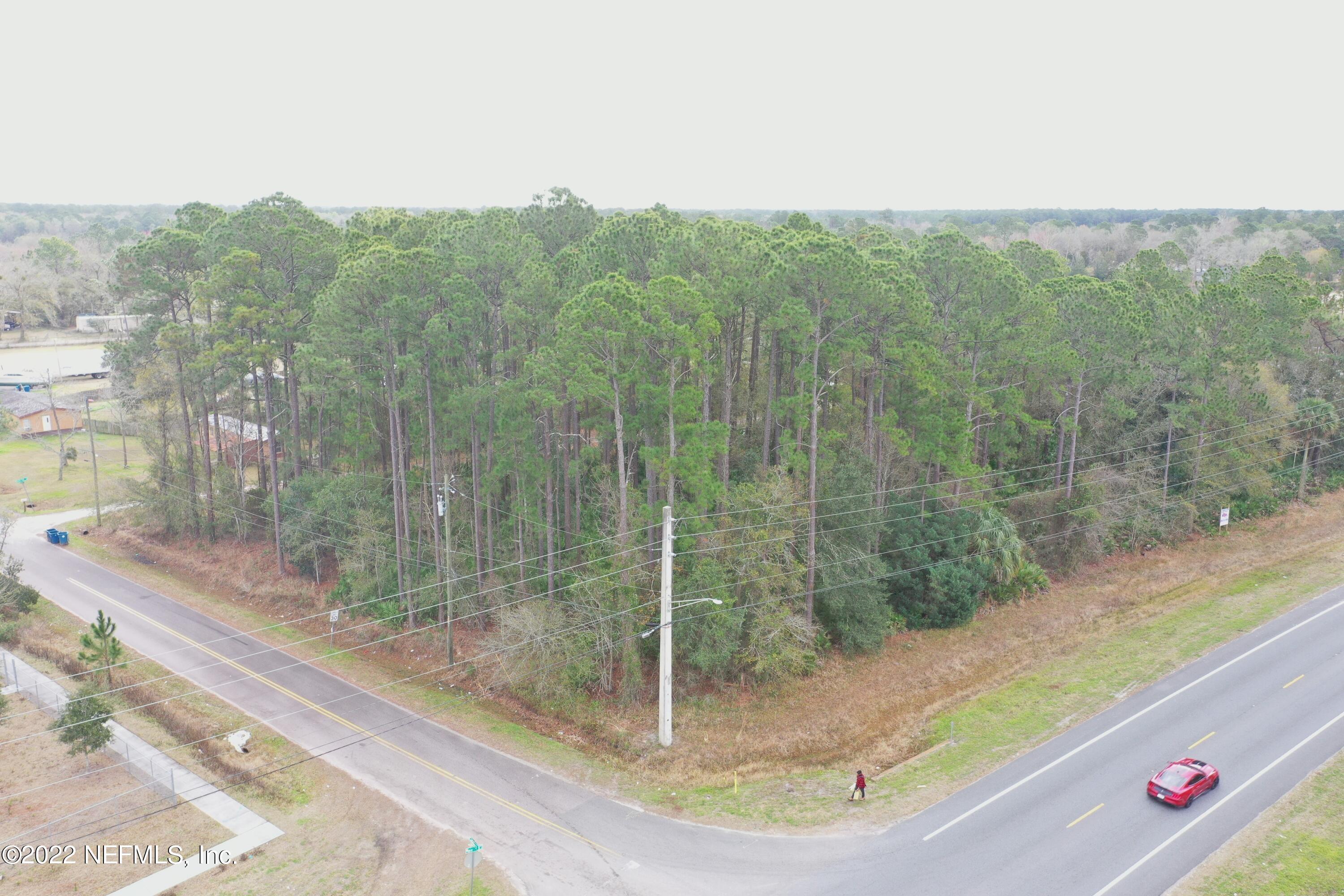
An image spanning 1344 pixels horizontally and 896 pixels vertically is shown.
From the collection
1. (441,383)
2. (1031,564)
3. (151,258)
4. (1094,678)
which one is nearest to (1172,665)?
(1094,678)

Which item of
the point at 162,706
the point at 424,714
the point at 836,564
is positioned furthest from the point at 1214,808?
the point at 162,706

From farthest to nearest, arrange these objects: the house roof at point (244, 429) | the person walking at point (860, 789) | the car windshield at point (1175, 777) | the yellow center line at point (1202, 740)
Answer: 1. the house roof at point (244, 429)
2. the yellow center line at point (1202, 740)
3. the person walking at point (860, 789)
4. the car windshield at point (1175, 777)

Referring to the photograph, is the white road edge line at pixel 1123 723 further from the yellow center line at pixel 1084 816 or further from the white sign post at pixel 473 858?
the white sign post at pixel 473 858

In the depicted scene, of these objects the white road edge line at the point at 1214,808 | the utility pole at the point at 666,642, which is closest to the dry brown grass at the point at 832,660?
the utility pole at the point at 666,642

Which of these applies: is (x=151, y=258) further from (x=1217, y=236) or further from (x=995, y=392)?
(x=1217, y=236)

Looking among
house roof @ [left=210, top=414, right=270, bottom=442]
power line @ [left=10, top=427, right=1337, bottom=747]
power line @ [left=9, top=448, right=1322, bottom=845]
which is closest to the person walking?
power line @ [left=9, top=448, right=1322, bottom=845]
